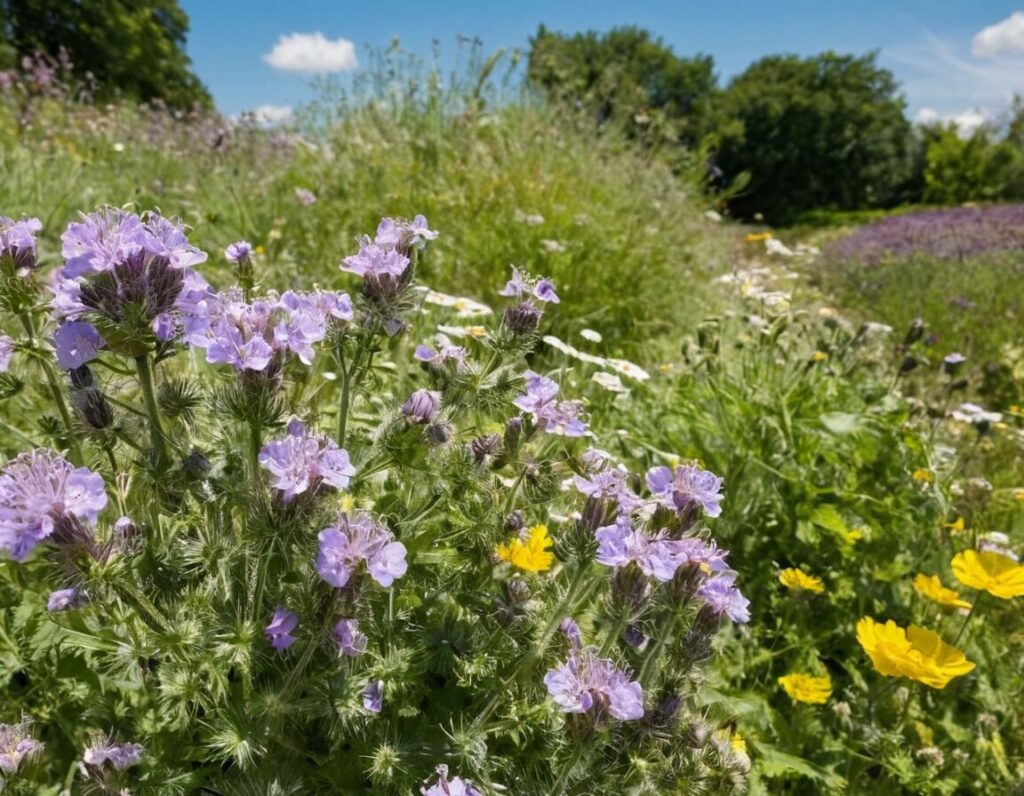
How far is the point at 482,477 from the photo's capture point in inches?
57.0

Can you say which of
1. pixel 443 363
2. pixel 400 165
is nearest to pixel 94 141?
pixel 400 165

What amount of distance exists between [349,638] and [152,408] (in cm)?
48

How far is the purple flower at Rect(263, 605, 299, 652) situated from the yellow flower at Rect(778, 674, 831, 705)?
1437 millimetres

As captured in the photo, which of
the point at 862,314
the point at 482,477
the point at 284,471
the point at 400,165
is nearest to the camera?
the point at 284,471

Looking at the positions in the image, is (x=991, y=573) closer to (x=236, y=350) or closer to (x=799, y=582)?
(x=799, y=582)

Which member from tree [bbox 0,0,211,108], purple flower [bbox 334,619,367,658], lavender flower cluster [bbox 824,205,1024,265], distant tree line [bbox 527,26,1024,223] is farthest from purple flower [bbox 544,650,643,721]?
distant tree line [bbox 527,26,1024,223]

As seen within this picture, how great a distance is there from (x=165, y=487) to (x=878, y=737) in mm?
1972

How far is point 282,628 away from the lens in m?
1.09

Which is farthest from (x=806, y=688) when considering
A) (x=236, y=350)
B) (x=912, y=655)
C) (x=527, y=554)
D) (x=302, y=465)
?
(x=236, y=350)

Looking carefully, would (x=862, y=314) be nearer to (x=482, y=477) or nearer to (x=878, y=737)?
(x=878, y=737)

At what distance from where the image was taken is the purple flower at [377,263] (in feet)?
4.24

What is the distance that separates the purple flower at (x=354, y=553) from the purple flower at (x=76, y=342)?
49cm

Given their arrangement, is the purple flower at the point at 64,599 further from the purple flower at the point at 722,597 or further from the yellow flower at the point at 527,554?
the purple flower at the point at 722,597

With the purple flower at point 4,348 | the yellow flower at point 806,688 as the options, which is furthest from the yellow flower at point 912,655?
the purple flower at point 4,348
